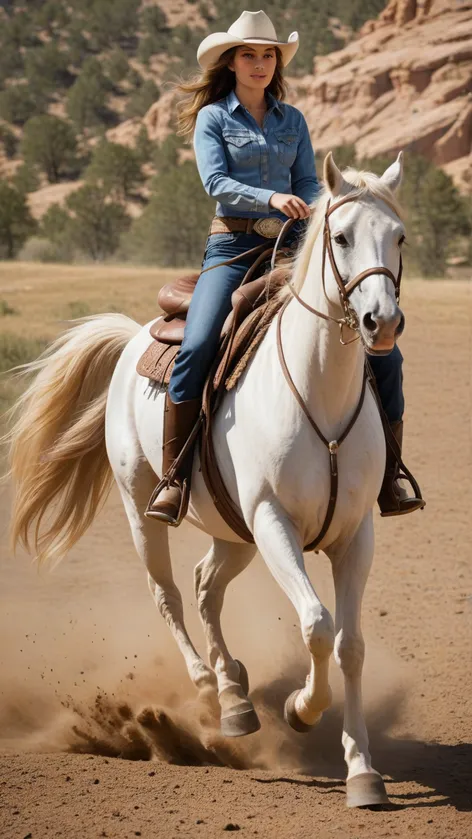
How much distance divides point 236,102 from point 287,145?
328mm

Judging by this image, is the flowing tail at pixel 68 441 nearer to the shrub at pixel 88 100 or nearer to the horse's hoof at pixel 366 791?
the horse's hoof at pixel 366 791

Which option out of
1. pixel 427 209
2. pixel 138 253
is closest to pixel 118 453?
pixel 427 209

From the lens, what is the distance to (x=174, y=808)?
4539 millimetres

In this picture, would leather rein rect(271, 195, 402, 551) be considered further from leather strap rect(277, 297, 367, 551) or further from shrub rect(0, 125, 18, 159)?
shrub rect(0, 125, 18, 159)

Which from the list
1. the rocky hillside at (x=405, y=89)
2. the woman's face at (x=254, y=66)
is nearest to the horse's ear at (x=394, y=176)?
the woman's face at (x=254, y=66)

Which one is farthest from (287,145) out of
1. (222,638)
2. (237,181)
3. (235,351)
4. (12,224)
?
(12,224)

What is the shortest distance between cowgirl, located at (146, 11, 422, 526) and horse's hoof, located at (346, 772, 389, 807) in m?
1.32

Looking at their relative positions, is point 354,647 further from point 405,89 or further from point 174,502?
point 405,89

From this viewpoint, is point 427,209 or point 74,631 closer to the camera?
point 74,631

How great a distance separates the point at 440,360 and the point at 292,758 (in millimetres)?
11538

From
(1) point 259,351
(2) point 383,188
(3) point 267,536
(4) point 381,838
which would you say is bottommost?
(4) point 381,838

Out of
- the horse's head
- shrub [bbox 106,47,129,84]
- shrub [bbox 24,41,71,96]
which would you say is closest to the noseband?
the horse's head

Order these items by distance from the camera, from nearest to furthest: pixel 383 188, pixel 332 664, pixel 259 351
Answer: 1. pixel 383 188
2. pixel 259 351
3. pixel 332 664

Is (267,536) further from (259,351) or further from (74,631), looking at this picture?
(74,631)
